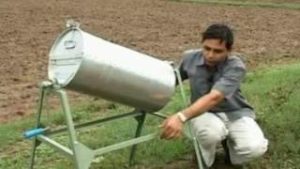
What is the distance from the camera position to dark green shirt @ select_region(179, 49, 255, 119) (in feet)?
14.5

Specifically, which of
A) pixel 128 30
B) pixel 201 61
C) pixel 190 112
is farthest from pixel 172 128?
pixel 128 30

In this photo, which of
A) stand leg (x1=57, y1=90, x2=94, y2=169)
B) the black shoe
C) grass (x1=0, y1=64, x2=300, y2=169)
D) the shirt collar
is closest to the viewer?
stand leg (x1=57, y1=90, x2=94, y2=169)

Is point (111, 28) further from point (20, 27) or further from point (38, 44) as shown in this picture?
point (38, 44)

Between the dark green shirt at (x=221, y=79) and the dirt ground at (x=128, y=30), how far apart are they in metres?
2.93

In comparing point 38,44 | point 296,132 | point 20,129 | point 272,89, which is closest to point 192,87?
point 296,132

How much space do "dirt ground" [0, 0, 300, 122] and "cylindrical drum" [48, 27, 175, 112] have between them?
10.2 feet

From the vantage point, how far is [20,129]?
20.4 feet

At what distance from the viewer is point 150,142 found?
17.7ft

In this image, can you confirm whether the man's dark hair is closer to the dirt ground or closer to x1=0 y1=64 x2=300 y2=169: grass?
x1=0 y1=64 x2=300 y2=169: grass

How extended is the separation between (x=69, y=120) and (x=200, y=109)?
825mm

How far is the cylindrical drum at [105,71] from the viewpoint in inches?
154

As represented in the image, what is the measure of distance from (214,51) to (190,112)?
1.58 ft

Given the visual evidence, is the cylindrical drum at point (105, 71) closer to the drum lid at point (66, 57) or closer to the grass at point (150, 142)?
the drum lid at point (66, 57)

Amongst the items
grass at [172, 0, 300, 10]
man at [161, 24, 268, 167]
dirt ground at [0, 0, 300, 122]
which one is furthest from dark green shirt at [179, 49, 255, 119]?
grass at [172, 0, 300, 10]
